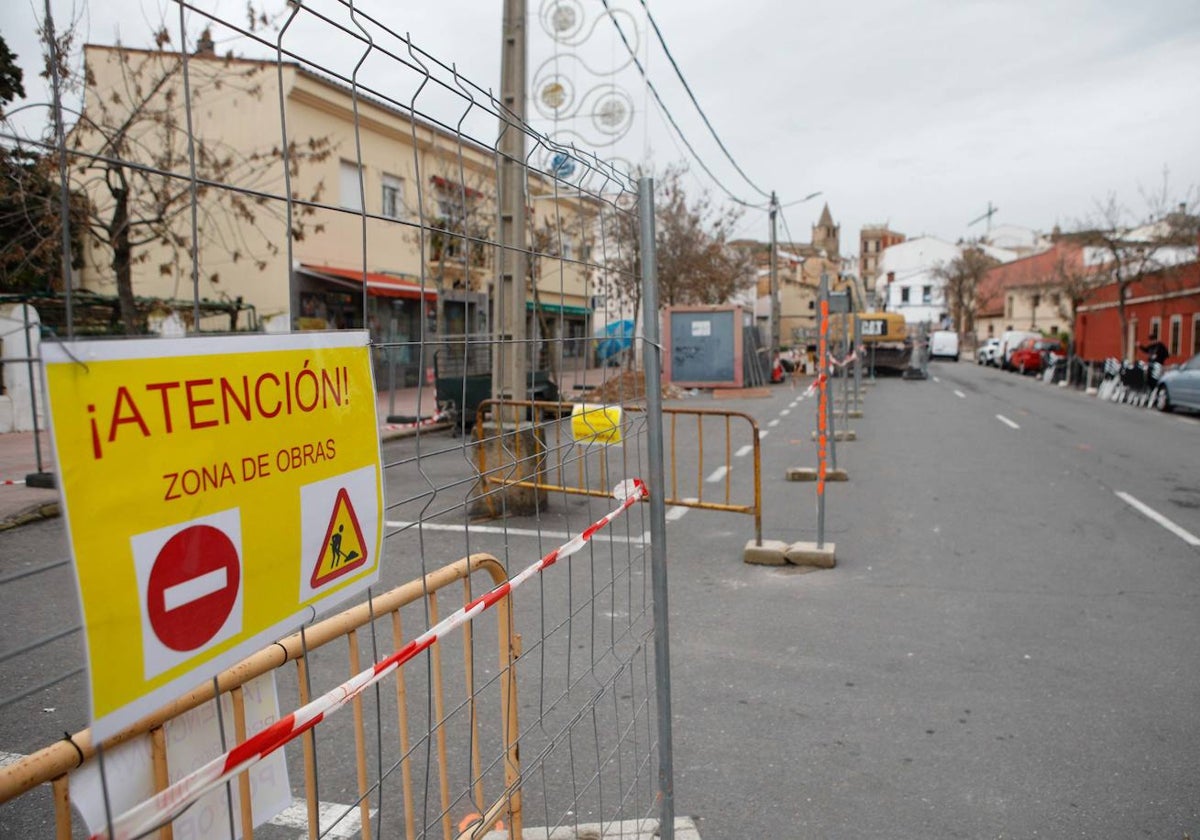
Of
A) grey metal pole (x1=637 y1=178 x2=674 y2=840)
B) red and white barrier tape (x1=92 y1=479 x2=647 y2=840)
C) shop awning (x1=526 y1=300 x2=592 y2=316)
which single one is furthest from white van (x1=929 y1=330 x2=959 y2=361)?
red and white barrier tape (x1=92 y1=479 x2=647 y2=840)

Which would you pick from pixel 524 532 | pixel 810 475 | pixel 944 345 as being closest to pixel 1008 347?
pixel 944 345

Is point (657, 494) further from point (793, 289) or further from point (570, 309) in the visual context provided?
point (793, 289)

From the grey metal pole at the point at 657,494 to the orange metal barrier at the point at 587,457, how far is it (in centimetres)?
19

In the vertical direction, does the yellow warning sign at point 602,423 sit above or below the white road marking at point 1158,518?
above

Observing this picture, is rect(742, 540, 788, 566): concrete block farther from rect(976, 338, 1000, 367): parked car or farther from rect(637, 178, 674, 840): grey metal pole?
rect(976, 338, 1000, 367): parked car

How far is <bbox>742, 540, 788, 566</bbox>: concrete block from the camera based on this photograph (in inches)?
254

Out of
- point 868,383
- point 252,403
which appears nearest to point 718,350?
point 868,383

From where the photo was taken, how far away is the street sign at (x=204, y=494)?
1.00m

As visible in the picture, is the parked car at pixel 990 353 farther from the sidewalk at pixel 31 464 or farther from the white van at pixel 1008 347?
the sidewalk at pixel 31 464

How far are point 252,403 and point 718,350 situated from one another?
24330 mm

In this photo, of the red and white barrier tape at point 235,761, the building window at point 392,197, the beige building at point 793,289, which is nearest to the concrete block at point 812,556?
the red and white barrier tape at point 235,761

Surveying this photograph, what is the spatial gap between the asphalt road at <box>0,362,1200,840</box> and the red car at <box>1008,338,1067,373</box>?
105 feet

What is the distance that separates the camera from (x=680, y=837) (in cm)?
298

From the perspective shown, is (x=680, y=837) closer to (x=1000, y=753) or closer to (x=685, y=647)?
(x=1000, y=753)
